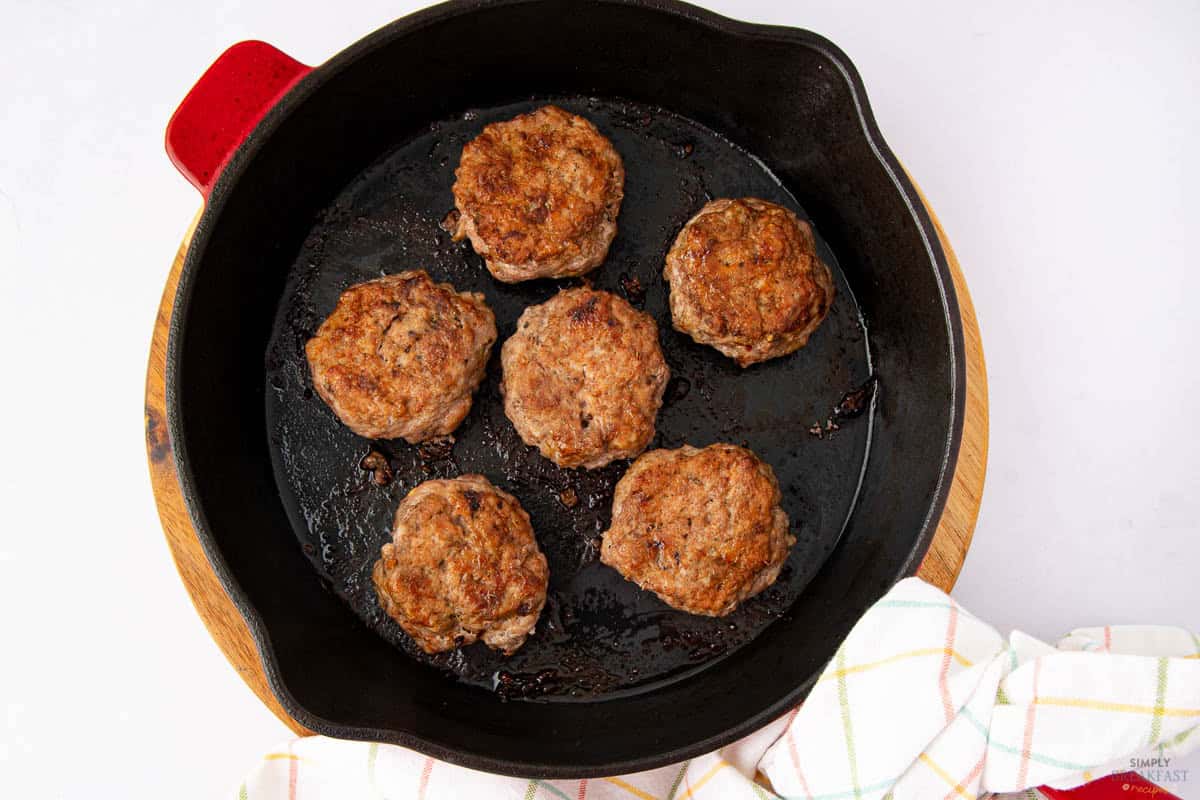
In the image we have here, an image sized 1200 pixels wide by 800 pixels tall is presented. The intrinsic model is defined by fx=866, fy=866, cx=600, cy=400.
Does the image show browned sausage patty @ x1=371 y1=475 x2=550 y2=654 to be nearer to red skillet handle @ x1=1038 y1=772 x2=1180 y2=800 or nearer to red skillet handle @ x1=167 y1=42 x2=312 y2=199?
red skillet handle @ x1=167 y1=42 x2=312 y2=199

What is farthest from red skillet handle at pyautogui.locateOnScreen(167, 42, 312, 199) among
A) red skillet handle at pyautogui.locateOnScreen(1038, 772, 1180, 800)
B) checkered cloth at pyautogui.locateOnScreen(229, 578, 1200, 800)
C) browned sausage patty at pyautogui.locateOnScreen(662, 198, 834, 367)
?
red skillet handle at pyautogui.locateOnScreen(1038, 772, 1180, 800)

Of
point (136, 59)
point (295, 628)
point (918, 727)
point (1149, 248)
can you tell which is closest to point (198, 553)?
point (295, 628)

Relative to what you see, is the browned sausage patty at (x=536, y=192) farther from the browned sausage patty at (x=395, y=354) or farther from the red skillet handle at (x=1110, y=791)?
the red skillet handle at (x=1110, y=791)

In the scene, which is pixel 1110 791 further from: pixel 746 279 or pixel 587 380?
pixel 587 380

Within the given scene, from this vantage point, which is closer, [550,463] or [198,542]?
[198,542]

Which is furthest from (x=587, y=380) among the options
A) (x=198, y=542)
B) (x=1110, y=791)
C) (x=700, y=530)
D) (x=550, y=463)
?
(x=1110, y=791)

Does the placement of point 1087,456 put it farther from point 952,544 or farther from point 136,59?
point 136,59

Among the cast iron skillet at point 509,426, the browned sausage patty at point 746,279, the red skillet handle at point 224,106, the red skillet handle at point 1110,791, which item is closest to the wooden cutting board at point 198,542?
the cast iron skillet at point 509,426
